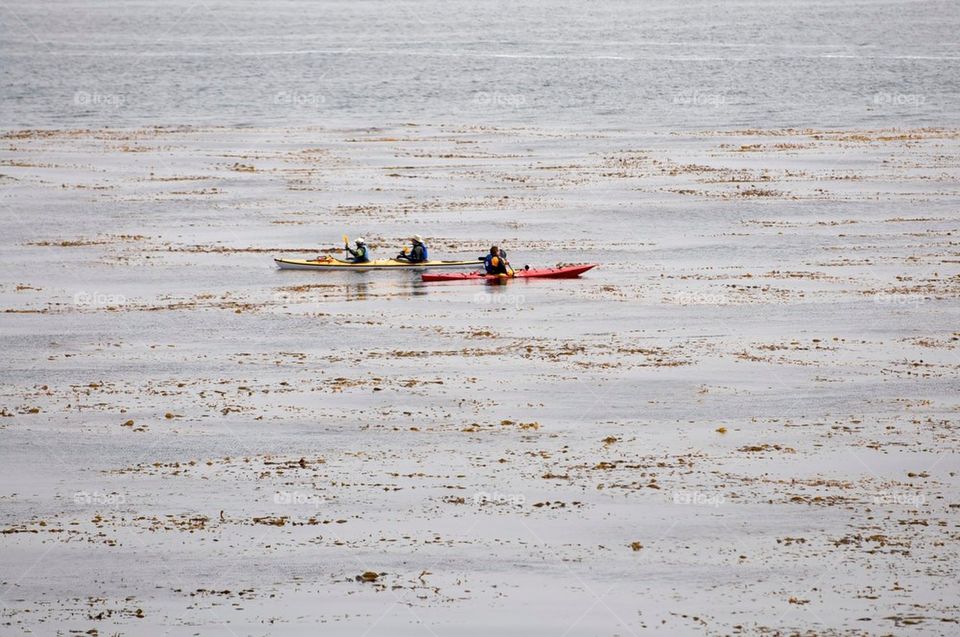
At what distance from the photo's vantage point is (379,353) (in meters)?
41.9

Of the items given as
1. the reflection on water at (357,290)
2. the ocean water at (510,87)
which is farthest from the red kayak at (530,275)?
the ocean water at (510,87)

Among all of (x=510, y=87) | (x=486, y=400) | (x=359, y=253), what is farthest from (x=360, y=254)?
(x=510, y=87)

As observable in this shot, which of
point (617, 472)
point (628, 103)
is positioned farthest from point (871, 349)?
point (628, 103)

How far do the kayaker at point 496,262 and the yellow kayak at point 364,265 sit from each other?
4.54 ft

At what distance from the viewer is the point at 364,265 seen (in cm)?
5469

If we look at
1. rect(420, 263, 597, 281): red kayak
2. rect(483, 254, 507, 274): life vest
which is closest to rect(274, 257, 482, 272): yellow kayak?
rect(420, 263, 597, 281): red kayak

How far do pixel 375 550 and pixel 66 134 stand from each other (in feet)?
286

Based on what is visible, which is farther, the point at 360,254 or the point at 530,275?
the point at 360,254

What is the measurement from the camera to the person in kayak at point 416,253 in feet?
177

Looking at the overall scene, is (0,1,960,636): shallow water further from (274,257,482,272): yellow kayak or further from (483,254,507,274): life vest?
(483,254,507,274): life vest

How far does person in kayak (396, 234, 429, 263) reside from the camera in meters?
53.8

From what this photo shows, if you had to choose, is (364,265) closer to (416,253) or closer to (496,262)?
(416,253)

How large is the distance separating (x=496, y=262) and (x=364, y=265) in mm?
5689

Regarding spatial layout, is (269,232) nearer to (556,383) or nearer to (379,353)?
(379,353)
